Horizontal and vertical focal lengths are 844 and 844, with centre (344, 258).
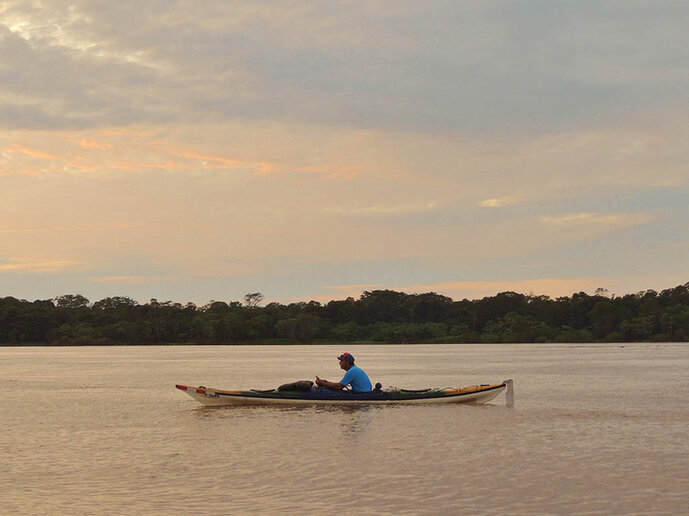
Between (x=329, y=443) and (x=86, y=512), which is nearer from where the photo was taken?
(x=86, y=512)

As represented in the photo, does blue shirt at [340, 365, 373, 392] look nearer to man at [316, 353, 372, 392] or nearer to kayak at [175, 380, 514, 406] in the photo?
man at [316, 353, 372, 392]

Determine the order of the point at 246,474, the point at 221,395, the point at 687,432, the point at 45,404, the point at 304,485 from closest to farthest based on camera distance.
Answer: the point at 304,485 → the point at 246,474 → the point at 687,432 → the point at 221,395 → the point at 45,404

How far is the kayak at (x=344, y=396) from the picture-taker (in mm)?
33062

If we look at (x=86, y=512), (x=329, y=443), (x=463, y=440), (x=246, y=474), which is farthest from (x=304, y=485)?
(x=463, y=440)

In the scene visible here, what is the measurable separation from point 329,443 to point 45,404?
20040mm

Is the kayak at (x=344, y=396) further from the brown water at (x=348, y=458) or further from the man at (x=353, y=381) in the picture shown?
the brown water at (x=348, y=458)

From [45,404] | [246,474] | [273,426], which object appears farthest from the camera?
[45,404]

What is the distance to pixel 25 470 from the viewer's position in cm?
1988

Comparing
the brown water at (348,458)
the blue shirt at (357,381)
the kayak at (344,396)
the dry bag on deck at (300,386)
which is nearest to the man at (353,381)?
the blue shirt at (357,381)

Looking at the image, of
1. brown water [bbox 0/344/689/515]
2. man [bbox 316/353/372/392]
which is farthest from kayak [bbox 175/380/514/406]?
brown water [bbox 0/344/689/515]

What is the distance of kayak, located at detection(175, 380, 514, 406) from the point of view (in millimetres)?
33062

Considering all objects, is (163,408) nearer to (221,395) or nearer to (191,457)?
(221,395)

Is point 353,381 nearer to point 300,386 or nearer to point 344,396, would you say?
point 344,396

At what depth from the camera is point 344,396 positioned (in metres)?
33.2
